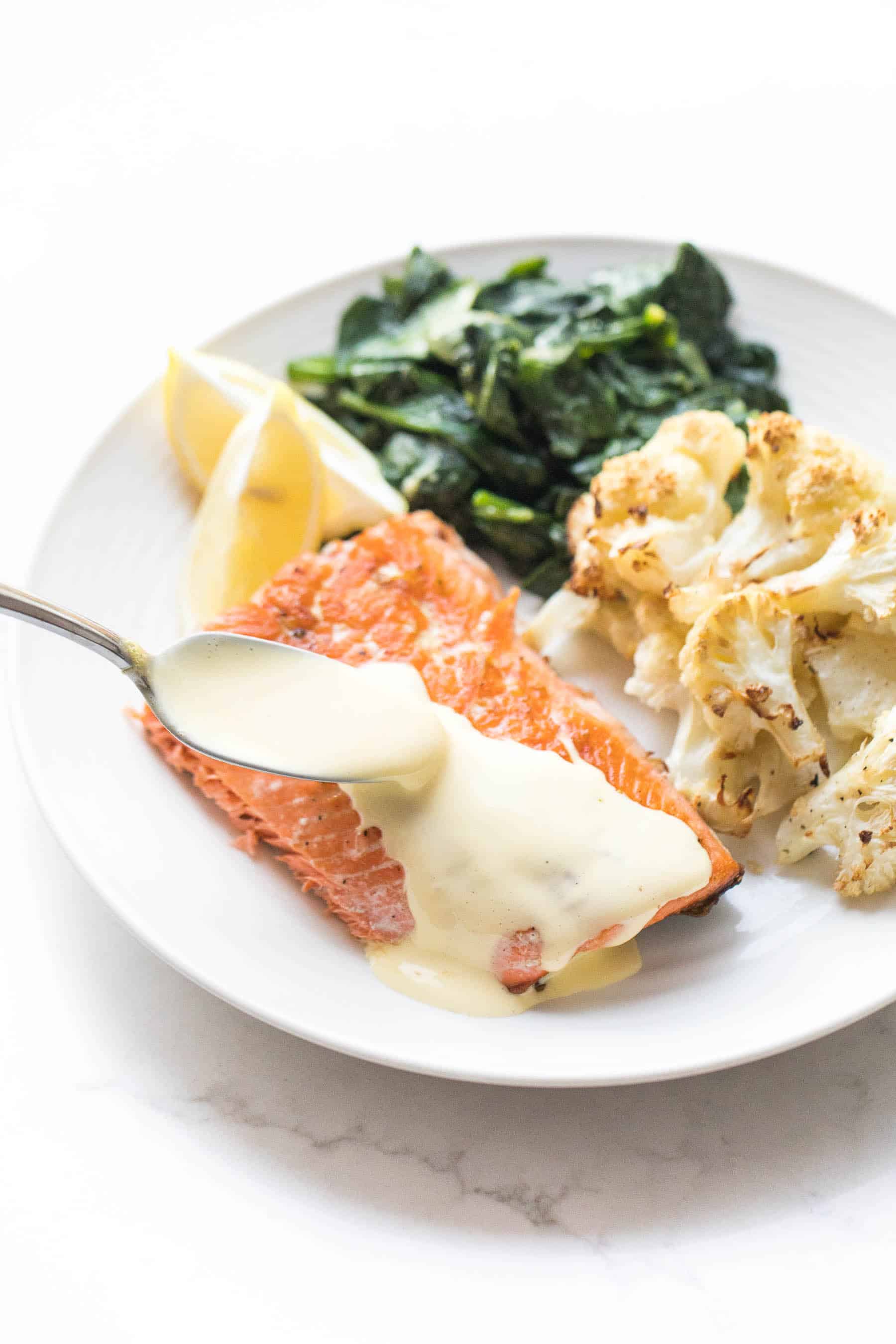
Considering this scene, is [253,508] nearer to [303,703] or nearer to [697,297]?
[303,703]

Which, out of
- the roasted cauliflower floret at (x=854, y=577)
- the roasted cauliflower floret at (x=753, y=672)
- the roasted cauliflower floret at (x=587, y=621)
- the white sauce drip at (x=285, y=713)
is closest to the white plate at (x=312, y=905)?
the roasted cauliflower floret at (x=587, y=621)

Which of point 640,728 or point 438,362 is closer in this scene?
point 640,728

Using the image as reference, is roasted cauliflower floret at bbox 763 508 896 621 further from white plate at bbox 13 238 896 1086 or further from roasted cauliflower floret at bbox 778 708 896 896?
white plate at bbox 13 238 896 1086

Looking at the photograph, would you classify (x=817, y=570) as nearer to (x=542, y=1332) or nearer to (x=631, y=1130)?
(x=631, y=1130)

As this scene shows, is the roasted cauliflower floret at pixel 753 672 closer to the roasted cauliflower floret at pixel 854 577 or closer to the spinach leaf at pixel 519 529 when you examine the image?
the roasted cauliflower floret at pixel 854 577

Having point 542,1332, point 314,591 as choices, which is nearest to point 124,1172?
point 542,1332
